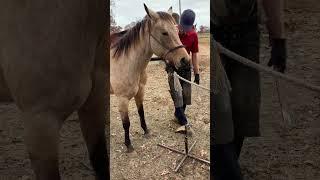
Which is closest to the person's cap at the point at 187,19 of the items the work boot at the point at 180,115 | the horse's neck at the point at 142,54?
the horse's neck at the point at 142,54

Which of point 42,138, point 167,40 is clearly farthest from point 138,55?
point 42,138

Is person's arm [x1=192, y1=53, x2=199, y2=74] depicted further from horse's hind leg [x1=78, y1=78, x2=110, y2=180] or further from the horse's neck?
horse's hind leg [x1=78, y1=78, x2=110, y2=180]

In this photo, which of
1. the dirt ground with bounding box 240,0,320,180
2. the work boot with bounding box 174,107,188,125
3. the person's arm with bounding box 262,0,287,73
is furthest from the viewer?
the dirt ground with bounding box 240,0,320,180

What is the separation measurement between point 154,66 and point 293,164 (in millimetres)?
932

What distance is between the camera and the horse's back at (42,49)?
3.24ft

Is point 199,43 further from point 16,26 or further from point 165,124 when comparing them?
point 16,26

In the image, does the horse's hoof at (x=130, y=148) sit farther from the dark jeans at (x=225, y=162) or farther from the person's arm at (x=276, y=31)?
the person's arm at (x=276, y=31)

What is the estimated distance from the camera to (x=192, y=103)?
1.20 m

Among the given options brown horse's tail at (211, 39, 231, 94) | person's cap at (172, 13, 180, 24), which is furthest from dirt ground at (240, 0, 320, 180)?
person's cap at (172, 13, 180, 24)

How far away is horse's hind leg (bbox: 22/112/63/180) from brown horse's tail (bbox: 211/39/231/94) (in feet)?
1.39

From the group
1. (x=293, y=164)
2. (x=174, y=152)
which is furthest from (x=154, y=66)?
(x=293, y=164)

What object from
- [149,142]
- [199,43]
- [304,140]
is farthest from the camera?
[304,140]

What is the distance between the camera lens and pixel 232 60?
46.1 inches

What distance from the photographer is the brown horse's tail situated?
1.07 meters
